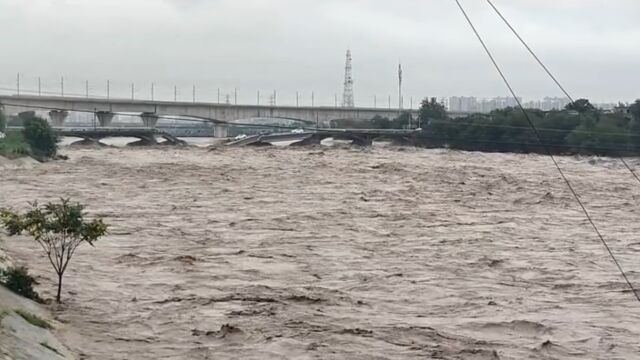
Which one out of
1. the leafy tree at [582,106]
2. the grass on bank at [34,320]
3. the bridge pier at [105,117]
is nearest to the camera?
the grass on bank at [34,320]

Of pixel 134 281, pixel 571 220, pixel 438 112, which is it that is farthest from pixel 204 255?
pixel 438 112

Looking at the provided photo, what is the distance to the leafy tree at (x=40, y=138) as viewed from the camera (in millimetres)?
54688

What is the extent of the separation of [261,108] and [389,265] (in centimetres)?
5793

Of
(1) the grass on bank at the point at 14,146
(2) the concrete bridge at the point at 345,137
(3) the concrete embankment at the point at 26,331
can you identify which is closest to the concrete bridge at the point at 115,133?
(2) the concrete bridge at the point at 345,137

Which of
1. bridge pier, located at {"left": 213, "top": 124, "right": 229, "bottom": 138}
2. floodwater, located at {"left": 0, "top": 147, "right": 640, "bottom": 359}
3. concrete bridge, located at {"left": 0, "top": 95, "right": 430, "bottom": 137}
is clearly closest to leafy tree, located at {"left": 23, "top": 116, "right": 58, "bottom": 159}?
concrete bridge, located at {"left": 0, "top": 95, "right": 430, "bottom": 137}

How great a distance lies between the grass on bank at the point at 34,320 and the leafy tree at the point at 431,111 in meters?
65.4

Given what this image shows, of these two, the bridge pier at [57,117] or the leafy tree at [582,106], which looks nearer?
the leafy tree at [582,106]

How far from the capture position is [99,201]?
1298 inches

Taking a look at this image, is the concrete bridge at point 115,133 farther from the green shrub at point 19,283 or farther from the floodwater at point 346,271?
the green shrub at point 19,283

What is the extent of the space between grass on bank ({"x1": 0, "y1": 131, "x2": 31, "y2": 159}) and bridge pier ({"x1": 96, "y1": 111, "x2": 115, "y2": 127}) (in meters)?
11.3

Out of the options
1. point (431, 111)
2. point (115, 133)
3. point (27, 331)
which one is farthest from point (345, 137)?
point (27, 331)

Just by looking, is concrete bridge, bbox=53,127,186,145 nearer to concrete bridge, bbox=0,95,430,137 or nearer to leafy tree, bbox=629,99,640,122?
concrete bridge, bbox=0,95,430,137

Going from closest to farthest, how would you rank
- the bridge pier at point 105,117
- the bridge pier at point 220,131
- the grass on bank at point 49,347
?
the grass on bank at point 49,347 → the bridge pier at point 105,117 → the bridge pier at point 220,131

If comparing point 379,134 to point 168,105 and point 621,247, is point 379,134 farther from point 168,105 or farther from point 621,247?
point 621,247
